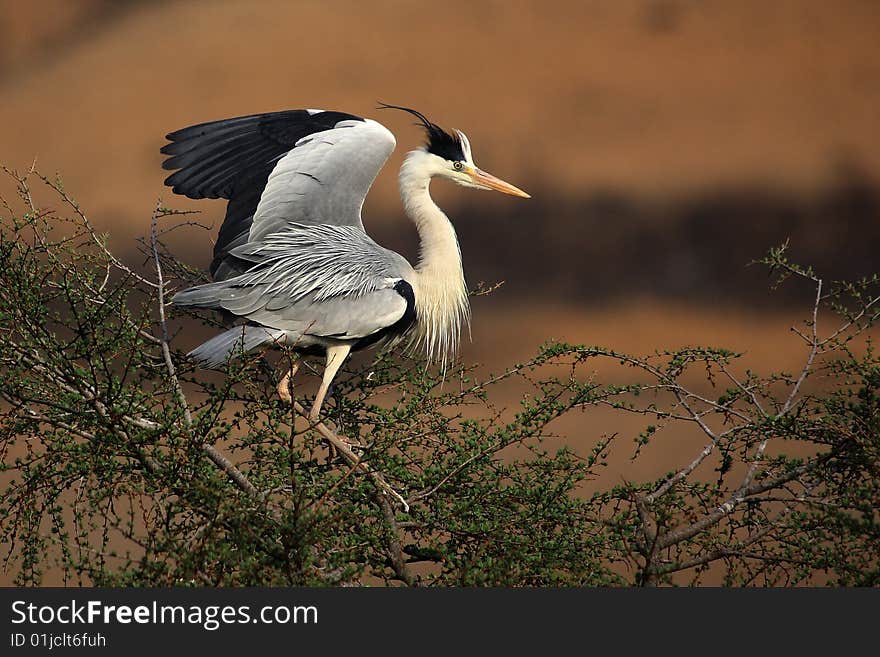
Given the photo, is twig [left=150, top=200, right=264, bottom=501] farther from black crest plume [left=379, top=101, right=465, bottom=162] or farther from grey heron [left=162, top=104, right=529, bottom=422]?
black crest plume [left=379, top=101, right=465, bottom=162]

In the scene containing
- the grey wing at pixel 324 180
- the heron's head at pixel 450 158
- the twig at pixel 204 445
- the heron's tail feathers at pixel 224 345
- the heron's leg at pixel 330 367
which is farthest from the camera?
the heron's head at pixel 450 158

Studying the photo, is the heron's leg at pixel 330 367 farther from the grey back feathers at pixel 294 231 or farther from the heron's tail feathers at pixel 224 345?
the heron's tail feathers at pixel 224 345

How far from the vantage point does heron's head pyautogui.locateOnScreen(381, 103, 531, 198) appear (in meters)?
5.74

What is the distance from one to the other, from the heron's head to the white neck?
0.03m

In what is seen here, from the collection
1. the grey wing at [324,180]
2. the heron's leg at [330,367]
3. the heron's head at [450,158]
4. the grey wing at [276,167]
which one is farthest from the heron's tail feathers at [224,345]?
the heron's head at [450,158]

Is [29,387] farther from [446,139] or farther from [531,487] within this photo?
[446,139]

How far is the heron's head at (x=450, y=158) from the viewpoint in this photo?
574 cm

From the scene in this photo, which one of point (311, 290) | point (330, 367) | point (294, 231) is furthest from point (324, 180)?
point (330, 367)

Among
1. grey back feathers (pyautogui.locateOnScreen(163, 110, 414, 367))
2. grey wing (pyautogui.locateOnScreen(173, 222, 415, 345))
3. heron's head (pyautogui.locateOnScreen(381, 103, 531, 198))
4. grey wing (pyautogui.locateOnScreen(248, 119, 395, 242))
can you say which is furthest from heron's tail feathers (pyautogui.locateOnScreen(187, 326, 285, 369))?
heron's head (pyautogui.locateOnScreen(381, 103, 531, 198))

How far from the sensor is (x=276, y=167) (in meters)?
5.41

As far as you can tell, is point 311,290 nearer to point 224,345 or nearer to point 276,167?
point 224,345

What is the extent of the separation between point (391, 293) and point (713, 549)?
220 centimetres

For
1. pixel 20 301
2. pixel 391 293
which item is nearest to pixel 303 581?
pixel 20 301

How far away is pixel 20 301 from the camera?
319 centimetres
